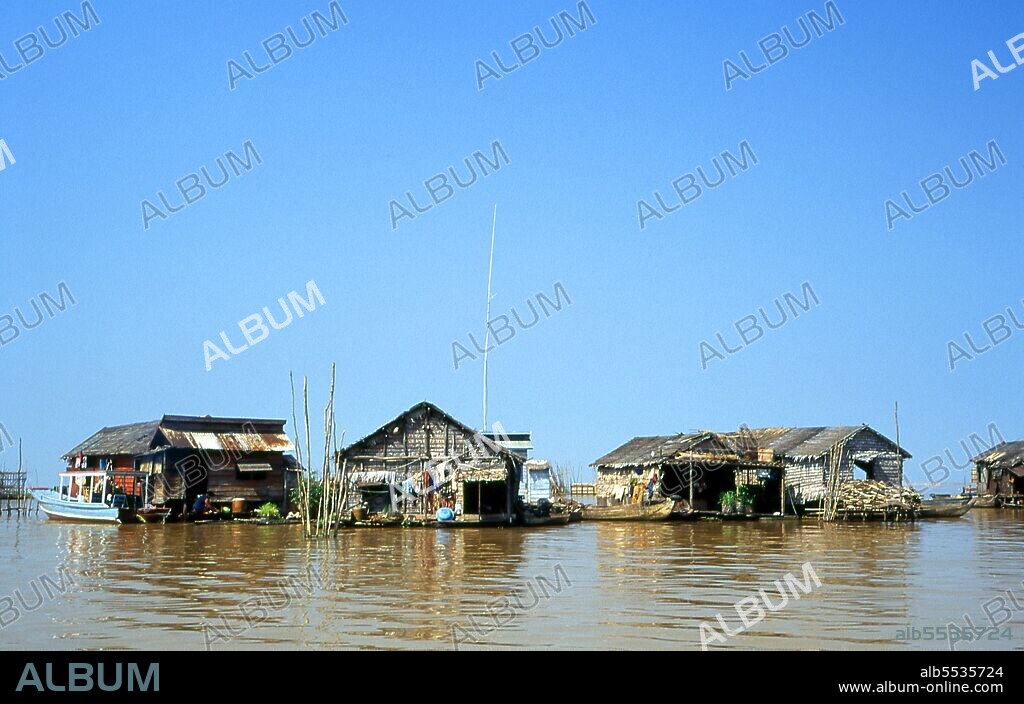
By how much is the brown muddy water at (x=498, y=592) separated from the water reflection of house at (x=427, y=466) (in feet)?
22.0

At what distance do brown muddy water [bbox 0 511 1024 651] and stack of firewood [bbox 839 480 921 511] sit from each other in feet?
35.4

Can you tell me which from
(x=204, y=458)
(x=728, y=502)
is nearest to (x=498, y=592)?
(x=204, y=458)

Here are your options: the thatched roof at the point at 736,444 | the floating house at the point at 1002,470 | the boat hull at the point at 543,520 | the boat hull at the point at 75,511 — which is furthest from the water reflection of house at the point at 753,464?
the boat hull at the point at 75,511

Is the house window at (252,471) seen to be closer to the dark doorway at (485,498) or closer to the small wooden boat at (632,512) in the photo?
the dark doorway at (485,498)

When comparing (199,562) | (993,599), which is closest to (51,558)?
(199,562)

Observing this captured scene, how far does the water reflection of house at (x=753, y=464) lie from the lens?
38906 mm

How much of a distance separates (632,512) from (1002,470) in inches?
1080

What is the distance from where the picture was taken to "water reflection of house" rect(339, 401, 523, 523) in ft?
111

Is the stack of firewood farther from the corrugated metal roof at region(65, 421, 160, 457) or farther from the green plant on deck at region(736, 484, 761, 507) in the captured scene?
the corrugated metal roof at region(65, 421, 160, 457)

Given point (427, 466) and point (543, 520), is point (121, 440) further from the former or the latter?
point (543, 520)

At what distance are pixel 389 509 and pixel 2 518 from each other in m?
18.0

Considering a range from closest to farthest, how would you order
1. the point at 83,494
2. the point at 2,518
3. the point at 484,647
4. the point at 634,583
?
the point at 484,647 < the point at 634,583 < the point at 83,494 < the point at 2,518
